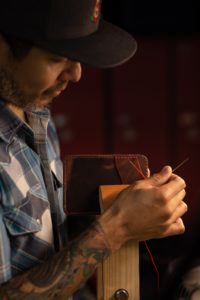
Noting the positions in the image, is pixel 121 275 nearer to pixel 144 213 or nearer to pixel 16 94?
pixel 144 213

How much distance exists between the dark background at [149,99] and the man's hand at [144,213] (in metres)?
2.50

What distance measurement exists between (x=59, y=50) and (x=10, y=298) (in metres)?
0.45

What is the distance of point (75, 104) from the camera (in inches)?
139

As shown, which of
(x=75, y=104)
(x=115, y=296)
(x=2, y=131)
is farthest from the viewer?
(x=75, y=104)

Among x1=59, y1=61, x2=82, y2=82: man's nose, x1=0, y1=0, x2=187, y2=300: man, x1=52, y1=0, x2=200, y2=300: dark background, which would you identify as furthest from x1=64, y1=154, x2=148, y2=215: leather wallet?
x1=52, y1=0, x2=200, y2=300: dark background

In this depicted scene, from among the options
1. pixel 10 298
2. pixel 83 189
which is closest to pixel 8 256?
pixel 10 298

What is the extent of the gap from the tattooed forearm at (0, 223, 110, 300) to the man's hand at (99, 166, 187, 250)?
1.3 inches

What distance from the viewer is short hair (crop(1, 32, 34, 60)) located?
1055 mm

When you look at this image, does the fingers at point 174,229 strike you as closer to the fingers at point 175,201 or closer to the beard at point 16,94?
the fingers at point 175,201

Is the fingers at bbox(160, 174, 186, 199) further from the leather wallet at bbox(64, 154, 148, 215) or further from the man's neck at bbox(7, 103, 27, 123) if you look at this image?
the man's neck at bbox(7, 103, 27, 123)

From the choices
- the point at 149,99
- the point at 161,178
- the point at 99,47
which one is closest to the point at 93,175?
the point at 161,178

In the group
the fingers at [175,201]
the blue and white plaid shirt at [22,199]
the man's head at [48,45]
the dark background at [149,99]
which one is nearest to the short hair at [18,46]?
the man's head at [48,45]

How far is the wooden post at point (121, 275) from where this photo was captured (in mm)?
990

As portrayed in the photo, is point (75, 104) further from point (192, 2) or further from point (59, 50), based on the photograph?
point (59, 50)
